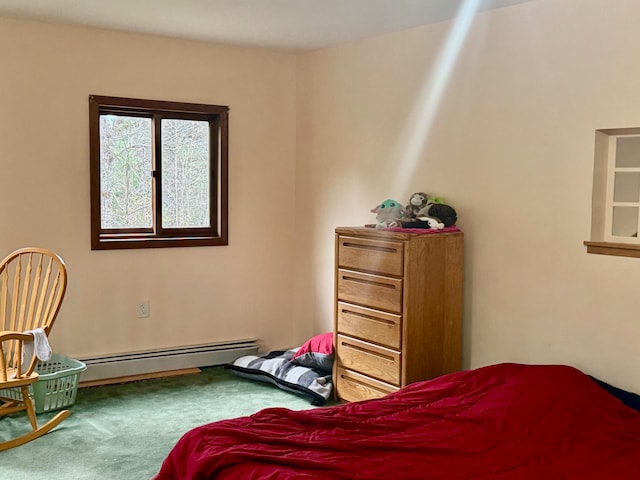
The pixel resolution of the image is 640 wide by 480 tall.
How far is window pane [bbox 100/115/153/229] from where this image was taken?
4527mm

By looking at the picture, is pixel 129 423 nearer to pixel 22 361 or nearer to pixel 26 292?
pixel 22 361

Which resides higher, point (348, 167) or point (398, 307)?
point (348, 167)

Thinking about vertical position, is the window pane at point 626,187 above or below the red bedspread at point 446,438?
above

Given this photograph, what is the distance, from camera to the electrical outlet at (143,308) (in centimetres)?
463

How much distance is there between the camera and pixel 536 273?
347 cm

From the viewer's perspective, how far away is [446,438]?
2.67 metres

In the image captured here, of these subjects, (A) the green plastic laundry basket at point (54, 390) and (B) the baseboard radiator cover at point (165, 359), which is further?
(B) the baseboard radiator cover at point (165, 359)

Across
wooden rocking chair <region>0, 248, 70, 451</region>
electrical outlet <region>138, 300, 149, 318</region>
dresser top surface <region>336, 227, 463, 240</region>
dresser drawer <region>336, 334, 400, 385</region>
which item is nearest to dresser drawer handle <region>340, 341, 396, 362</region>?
dresser drawer <region>336, 334, 400, 385</region>

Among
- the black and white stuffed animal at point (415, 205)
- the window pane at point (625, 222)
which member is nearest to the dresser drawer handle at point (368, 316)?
the black and white stuffed animal at point (415, 205)

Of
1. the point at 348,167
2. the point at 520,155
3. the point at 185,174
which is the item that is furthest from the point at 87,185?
the point at 520,155

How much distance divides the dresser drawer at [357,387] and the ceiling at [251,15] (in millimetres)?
2026

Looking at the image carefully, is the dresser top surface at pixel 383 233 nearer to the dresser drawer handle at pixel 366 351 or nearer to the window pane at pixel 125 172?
the dresser drawer handle at pixel 366 351

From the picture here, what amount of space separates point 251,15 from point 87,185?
59.5 inches

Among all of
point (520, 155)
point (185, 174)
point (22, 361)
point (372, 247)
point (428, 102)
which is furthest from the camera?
point (185, 174)
